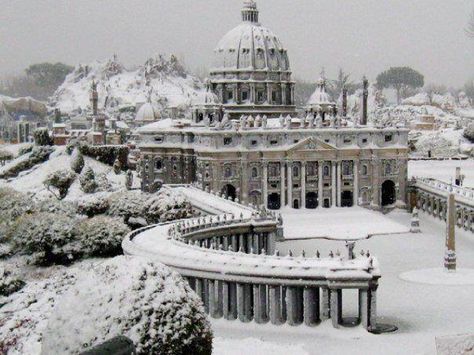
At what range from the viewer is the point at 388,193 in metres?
75.1

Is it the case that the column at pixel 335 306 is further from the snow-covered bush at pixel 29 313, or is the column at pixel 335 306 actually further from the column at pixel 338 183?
the column at pixel 338 183

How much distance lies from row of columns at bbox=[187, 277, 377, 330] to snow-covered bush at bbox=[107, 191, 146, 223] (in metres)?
23.1

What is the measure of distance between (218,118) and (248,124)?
562 centimetres

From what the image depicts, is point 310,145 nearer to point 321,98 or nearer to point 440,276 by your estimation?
point 321,98

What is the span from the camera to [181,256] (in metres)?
34.6

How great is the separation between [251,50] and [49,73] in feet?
301

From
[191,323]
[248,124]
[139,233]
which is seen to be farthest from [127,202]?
[191,323]

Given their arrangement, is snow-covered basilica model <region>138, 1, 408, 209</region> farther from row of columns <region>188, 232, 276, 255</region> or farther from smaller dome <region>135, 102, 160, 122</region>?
row of columns <region>188, 232, 276, 255</region>

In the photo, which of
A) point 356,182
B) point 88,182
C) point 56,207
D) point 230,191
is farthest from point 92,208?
point 356,182

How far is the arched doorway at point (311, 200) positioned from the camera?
238ft

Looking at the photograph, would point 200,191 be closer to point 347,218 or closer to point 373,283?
point 347,218

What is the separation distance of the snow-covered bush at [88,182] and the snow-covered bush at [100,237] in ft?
85.8

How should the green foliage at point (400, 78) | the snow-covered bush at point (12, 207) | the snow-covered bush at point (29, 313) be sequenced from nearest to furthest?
the snow-covered bush at point (29, 313)
the snow-covered bush at point (12, 207)
the green foliage at point (400, 78)

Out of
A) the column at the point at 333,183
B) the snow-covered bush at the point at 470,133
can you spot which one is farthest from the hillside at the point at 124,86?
the column at the point at 333,183
